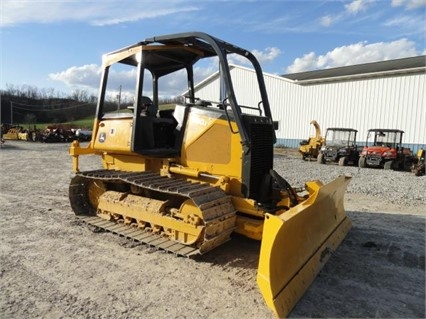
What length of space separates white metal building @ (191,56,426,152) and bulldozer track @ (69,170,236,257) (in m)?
19.5

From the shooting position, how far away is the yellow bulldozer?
4180 millimetres

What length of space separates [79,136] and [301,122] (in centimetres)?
1852

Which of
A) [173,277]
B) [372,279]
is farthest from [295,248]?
[173,277]

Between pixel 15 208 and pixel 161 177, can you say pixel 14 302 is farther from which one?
pixel 15 208

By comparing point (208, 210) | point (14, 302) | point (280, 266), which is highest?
point (208, 210)

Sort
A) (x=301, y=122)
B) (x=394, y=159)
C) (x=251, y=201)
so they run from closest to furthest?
(x=251, y=201)
(x=394, y=159)
(x=301, y=122)

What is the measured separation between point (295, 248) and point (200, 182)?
1848 millimetres

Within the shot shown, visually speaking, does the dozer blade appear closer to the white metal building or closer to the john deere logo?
the john deere logo

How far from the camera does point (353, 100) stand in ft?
76.3

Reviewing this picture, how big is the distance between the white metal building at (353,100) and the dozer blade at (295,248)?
18413 mm

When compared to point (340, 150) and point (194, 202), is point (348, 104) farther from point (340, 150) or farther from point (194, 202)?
point (194, 202)

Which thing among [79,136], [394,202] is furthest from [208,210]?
[79,136]

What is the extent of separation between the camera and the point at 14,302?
343cm

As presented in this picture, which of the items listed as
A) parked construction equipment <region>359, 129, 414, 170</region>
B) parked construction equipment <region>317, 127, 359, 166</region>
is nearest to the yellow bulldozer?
parked construction equipment <region>359, 129, 414, 170</region>
